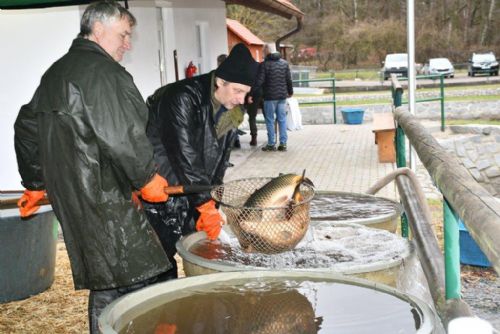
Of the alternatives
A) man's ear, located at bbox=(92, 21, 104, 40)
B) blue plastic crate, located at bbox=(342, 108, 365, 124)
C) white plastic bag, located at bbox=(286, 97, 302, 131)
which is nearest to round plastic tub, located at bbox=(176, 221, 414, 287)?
man's ear, located at bbox=(92, 21, 104, 40)

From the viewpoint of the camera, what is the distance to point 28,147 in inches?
132

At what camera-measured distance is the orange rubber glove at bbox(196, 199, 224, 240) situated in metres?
3.15

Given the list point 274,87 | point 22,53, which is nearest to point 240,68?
point 22,53

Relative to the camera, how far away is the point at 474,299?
5.41 m

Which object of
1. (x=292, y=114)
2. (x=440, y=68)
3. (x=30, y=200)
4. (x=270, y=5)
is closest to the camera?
(x=30, y=200)

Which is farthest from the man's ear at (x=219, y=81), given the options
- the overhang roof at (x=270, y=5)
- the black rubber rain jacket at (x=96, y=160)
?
the overhang roof at (x=270, y=5)

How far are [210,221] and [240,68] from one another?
2.53 feet

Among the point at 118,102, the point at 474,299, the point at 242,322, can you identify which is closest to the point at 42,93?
the point at 118,102

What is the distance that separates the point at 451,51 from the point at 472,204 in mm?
50041

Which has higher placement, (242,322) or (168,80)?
(168,80)

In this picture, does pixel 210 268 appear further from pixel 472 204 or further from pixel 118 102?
pixel 472 204

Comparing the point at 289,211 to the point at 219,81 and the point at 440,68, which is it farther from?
the point at 440,68

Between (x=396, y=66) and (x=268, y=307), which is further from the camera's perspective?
(x=396, y=66)

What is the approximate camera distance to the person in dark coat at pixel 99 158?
2.90 metres
